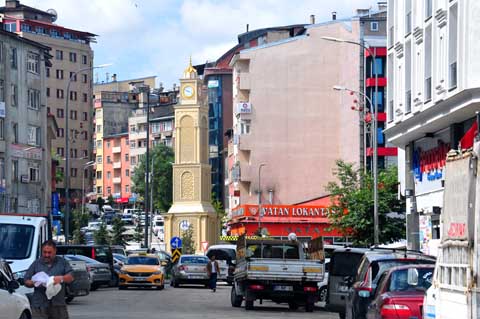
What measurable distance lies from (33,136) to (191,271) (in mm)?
29958

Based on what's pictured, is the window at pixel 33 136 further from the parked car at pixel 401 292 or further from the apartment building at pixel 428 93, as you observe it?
the parked car at pixel 401 292

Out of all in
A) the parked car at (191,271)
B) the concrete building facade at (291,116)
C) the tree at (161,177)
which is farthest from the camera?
the tree at (161,177)

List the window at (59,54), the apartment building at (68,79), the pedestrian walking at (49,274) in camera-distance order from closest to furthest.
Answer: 1. the pedestrian walking at (49,274)
2. the apartment building at (68,79)
3. the window at (59,54)

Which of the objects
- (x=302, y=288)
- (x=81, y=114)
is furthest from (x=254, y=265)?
(x=81, y=114)

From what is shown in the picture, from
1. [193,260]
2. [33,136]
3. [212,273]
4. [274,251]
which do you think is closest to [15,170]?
[33,136]

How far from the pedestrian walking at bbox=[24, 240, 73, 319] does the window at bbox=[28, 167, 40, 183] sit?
64392mm

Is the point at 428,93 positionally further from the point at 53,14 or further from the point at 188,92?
the point at 53,14

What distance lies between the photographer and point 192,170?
115875 millimetres

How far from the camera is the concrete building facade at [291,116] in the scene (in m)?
99.1

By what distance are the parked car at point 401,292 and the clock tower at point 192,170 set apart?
308 ft

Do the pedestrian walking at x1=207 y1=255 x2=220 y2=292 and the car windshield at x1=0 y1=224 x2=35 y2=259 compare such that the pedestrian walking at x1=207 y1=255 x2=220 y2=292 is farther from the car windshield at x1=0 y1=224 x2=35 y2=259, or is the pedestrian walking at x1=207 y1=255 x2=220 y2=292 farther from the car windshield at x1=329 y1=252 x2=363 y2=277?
the car windshield at x1=0 y1=224 x2=35 y2=259

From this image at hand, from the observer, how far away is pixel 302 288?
3594cm

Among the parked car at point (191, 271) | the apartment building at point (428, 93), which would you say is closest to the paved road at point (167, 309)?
the apartment building at point (428, 93)

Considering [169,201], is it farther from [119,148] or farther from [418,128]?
[418,128]
